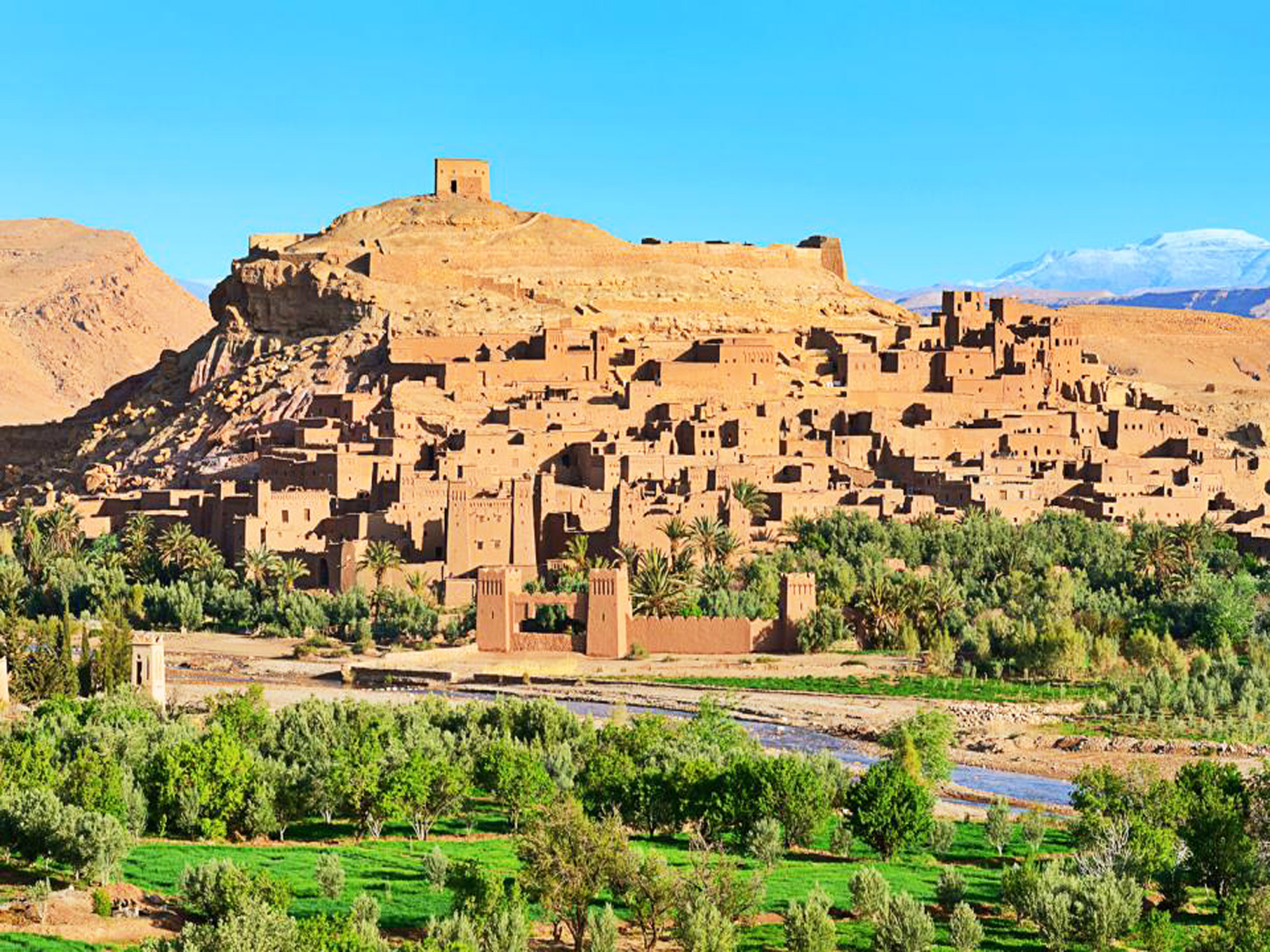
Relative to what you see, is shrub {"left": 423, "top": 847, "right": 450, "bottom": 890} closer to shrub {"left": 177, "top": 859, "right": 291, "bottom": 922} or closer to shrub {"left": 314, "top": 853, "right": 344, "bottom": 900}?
shrub {"left": 314, "top": 853, "right": 344, "bottom": 900}

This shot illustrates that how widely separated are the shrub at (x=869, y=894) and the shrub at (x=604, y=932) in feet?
9.94

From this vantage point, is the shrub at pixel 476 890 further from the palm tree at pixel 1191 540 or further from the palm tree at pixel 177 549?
the palm tree at pixel 1191 540

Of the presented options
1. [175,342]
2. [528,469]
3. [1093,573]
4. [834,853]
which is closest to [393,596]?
[528,469]

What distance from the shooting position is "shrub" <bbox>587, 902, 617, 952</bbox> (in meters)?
23.7

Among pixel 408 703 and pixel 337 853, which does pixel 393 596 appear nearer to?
pixel 408 703

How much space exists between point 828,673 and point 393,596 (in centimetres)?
1018

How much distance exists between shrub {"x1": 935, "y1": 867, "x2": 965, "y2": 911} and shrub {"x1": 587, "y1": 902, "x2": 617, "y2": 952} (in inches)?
184

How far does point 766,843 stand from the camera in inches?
1184

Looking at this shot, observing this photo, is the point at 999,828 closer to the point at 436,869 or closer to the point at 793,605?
the point at 436,869

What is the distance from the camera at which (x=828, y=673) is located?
46.4 meters

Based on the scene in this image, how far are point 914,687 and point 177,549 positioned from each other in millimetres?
18295

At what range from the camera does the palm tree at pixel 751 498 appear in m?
54.7

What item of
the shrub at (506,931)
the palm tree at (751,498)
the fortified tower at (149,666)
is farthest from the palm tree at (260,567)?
the shrub at (506,931)

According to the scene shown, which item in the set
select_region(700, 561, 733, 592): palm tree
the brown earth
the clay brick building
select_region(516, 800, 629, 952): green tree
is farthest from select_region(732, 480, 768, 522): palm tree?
select_region(516, 800, 629, 952): green tree
